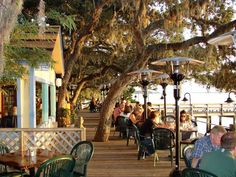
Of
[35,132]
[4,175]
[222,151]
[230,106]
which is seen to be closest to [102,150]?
[35,132]

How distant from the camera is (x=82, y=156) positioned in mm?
6934

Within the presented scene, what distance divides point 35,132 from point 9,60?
6.62 feet

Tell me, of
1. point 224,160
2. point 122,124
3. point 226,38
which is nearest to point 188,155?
point 224,160

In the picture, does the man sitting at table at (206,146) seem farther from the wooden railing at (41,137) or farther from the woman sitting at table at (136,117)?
the woman sitting at table at (136,117)

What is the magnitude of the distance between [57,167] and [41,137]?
13.4 feet

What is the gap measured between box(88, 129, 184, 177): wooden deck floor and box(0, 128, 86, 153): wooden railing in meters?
0.78

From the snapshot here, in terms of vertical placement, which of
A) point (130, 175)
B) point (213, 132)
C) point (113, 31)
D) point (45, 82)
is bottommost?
point (130, 175)

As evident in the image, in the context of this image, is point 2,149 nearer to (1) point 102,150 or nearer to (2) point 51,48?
(2) point 51,48

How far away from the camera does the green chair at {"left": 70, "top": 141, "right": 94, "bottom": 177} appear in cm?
662

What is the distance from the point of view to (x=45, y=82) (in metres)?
13.6

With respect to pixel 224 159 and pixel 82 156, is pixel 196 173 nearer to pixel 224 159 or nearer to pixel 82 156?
pixel 224 159

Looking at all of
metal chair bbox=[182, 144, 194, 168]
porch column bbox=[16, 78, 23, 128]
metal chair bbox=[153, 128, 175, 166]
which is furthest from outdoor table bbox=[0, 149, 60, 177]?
metal chair bbox=[153, 128, 175, 166]

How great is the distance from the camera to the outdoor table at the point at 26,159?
6242mm

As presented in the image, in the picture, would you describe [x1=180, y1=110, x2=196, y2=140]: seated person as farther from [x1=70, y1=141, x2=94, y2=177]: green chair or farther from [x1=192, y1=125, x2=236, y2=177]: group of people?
[x1=192, y1=125, x2=236, y2=177]: group of people
